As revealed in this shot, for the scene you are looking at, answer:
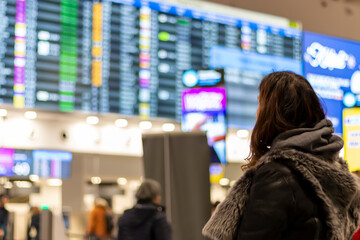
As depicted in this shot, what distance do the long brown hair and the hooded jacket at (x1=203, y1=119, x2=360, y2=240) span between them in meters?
0.04

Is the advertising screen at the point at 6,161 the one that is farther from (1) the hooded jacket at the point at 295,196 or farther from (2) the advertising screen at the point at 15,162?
(1) the hooded jacket at the point at 295,196

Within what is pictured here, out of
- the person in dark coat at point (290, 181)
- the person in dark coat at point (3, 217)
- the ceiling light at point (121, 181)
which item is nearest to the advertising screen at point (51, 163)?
the ceiling light at point (121, 181)

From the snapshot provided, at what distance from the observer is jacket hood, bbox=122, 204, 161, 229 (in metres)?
5.42

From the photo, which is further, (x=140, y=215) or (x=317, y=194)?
(x=140, y=215)

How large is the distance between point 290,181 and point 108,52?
29.1 feet

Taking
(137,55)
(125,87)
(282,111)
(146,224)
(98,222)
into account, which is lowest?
(98,222)

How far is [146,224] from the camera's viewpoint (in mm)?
5418

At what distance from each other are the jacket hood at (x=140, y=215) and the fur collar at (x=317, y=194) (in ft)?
10.4

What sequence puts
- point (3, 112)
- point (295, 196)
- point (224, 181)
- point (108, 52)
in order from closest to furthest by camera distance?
point (295, 196) < point (3, 112) < point (108, 52) < point (224, 181)

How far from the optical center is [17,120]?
1050cm

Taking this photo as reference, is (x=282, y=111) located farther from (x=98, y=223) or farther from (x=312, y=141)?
(x=98, y=223)

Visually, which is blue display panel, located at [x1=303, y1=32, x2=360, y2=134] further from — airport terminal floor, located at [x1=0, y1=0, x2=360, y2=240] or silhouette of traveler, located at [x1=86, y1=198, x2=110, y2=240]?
silhouette of traveler, located at [x1=86, y1=198, x2=110, y2=240]

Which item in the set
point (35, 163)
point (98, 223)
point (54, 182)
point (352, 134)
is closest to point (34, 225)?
point (98, 223)

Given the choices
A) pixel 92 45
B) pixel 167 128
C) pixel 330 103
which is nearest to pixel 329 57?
pixel 330 103
